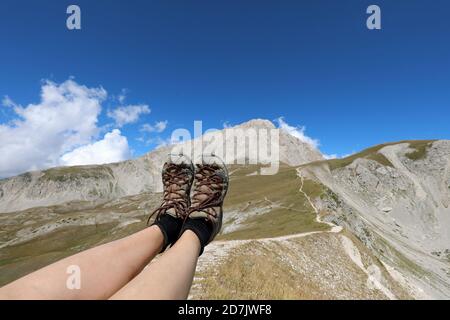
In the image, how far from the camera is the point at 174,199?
955 centimetres

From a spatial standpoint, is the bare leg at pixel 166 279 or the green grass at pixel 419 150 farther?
the green grass at pixel 419 150

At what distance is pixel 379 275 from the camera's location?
100 ft

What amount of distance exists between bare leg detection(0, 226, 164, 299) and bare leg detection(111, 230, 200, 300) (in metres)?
0.92

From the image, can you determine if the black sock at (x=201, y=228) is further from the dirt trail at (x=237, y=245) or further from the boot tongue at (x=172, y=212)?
the dirt trail at (x=237, y=245)

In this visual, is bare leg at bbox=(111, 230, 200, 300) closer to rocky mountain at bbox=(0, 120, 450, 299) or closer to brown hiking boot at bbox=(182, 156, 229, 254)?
brown hiking boot at bbox=(182, 156, 229, 254)

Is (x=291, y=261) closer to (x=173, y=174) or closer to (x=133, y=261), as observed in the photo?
(x=173, y=174)

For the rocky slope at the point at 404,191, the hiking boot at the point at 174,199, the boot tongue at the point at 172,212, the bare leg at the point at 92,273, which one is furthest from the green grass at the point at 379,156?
the bare leg at the point at 92,273

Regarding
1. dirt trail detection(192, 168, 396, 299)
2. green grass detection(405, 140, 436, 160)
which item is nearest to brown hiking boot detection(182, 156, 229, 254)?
dirt trail detection(192, 168, 396, 299)

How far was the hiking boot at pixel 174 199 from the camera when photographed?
7969 millimetres

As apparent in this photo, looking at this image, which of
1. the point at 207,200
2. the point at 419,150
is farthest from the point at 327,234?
the point at 419,150

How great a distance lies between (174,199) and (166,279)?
4.94m

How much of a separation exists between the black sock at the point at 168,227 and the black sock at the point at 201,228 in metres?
0.39
